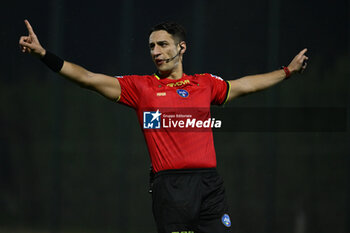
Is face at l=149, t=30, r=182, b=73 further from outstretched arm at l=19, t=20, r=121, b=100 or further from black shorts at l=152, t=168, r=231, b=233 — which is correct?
black shorts at l=152, t=168, r=231, b=233

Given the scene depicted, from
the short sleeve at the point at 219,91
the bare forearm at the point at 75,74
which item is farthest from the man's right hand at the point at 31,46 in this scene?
the short sleeve at the point at 219,91

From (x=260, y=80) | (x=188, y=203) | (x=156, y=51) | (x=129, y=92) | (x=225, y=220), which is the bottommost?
(x=225, y=220)

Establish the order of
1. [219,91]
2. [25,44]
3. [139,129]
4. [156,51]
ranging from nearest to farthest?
[25,44], [156,51], [219,91], [139,129]

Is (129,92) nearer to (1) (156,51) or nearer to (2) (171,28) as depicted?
(1) (156,51)

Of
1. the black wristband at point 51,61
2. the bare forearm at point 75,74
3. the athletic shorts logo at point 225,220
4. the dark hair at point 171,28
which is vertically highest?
the dark hair at point 171,28

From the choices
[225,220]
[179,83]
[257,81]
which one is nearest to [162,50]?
[179,83]

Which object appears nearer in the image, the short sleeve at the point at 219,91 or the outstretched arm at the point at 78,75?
the outstretched arm at the point at 78,75

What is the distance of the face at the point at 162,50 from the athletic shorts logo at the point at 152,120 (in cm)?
41

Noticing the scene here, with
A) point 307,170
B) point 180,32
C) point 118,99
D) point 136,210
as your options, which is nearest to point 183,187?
point 118,99

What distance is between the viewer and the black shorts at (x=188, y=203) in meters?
3.57

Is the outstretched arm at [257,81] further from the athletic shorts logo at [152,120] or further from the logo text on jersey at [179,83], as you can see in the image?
the athletic shorts logo at [152,120]

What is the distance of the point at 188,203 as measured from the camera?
3572mm

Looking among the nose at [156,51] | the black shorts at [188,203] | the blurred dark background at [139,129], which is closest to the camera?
the black shorts at [188,203]

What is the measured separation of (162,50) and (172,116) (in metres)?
0.57
